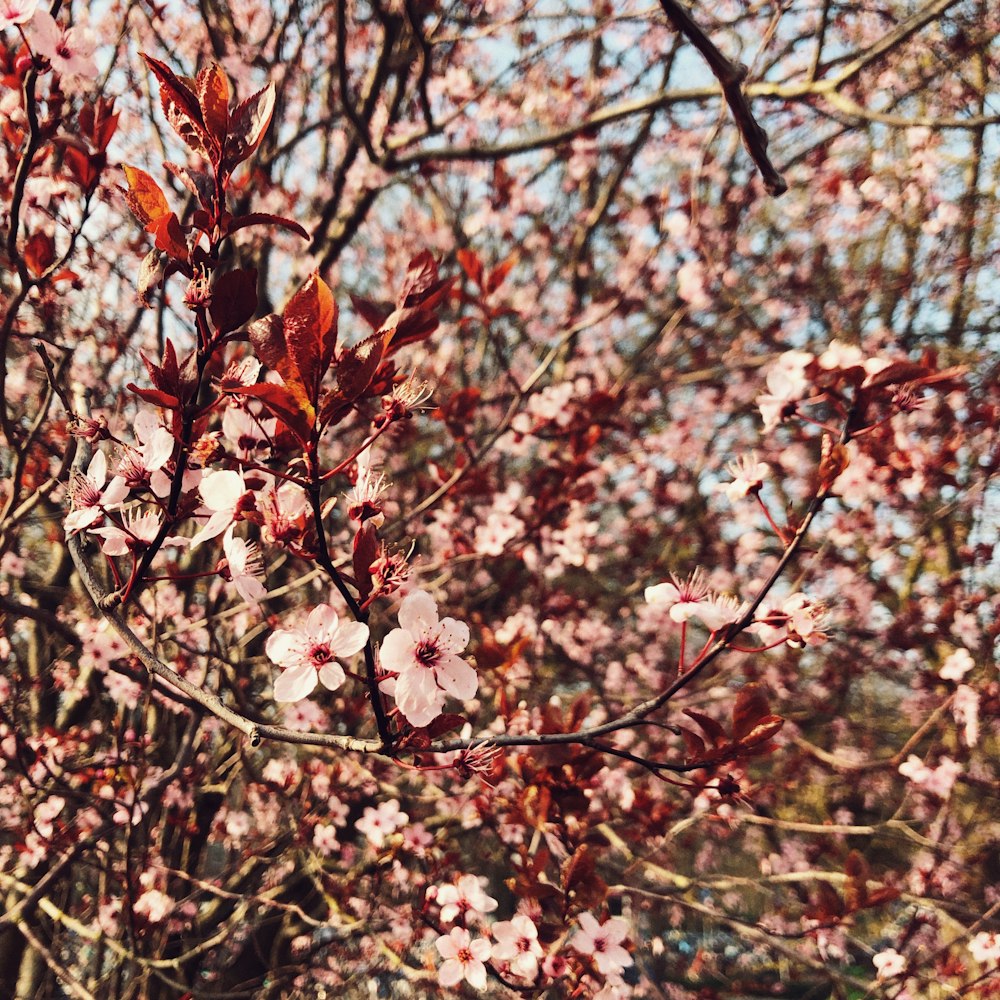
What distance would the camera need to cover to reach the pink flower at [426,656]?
0.93 metres

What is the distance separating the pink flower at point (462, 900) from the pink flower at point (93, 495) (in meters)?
1.34

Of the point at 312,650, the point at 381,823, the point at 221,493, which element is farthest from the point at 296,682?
the point at 381,823

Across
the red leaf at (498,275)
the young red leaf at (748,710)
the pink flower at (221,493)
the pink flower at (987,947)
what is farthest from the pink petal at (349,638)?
the pink flower at (987,947)

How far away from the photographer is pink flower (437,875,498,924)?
176 cm

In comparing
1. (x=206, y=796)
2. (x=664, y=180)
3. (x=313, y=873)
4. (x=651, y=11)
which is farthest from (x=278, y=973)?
(x=664, y=180)

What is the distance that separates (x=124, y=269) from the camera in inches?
133

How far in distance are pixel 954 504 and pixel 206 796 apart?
11.1 ft

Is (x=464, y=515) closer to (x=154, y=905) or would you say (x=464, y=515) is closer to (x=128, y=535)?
(x=154, y=905)

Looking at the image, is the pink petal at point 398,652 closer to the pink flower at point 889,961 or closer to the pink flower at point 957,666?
the pink flower at point 889,961

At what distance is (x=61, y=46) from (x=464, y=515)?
3.26 metres

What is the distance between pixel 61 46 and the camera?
1.55m

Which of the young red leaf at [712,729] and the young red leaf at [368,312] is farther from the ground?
the young red leaf at [368,312]

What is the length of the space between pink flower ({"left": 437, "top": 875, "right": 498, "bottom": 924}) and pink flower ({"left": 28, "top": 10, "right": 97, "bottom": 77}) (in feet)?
6.93

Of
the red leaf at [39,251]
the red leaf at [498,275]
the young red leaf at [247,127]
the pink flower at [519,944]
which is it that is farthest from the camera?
the red leaf at [498,275]
